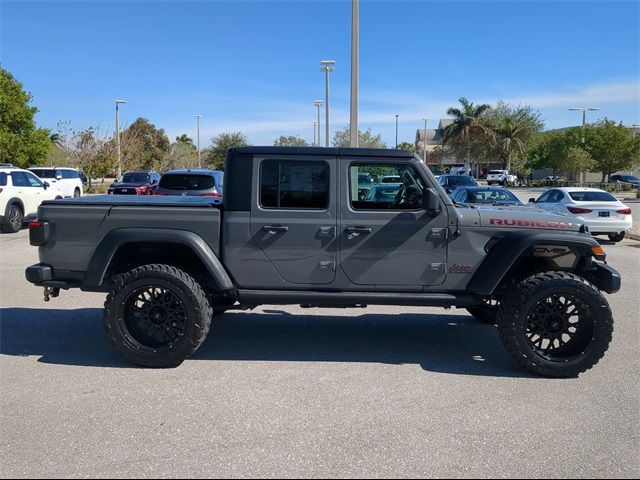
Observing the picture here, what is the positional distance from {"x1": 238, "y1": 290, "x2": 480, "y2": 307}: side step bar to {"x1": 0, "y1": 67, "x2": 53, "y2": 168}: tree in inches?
1292

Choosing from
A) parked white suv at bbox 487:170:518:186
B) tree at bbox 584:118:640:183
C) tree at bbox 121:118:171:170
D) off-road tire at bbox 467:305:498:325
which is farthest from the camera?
parked white suv at bbox 487:170:518:186

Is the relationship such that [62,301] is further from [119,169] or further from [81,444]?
[119,169]

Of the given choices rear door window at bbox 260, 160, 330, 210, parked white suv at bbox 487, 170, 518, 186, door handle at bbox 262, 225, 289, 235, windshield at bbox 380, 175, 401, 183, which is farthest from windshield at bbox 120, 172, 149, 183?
parked white suv at bbox 487, 170, 518, 186

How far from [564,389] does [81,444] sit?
368 centimetres

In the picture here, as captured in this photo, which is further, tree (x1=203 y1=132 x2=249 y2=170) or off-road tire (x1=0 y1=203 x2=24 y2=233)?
tree (x1=203 y1=132 x2=249 y2=170)

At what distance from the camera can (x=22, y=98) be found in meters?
34.8

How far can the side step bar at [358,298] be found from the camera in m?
5.00

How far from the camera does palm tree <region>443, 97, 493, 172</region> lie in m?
55.1

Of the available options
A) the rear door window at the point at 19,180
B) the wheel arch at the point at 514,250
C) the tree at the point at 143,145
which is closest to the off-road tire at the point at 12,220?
the rear door window at the point at 19,180

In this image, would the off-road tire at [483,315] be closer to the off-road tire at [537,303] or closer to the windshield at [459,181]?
the off-road tire at [537,303]

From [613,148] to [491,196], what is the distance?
89.6 feet

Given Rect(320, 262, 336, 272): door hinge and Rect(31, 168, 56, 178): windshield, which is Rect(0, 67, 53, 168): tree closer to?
Result: Rect(31, 168, 56, 178): windshield

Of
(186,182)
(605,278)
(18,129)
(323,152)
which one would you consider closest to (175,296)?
(323,152)

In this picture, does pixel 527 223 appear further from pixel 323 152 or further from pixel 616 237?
pixel 616 237
